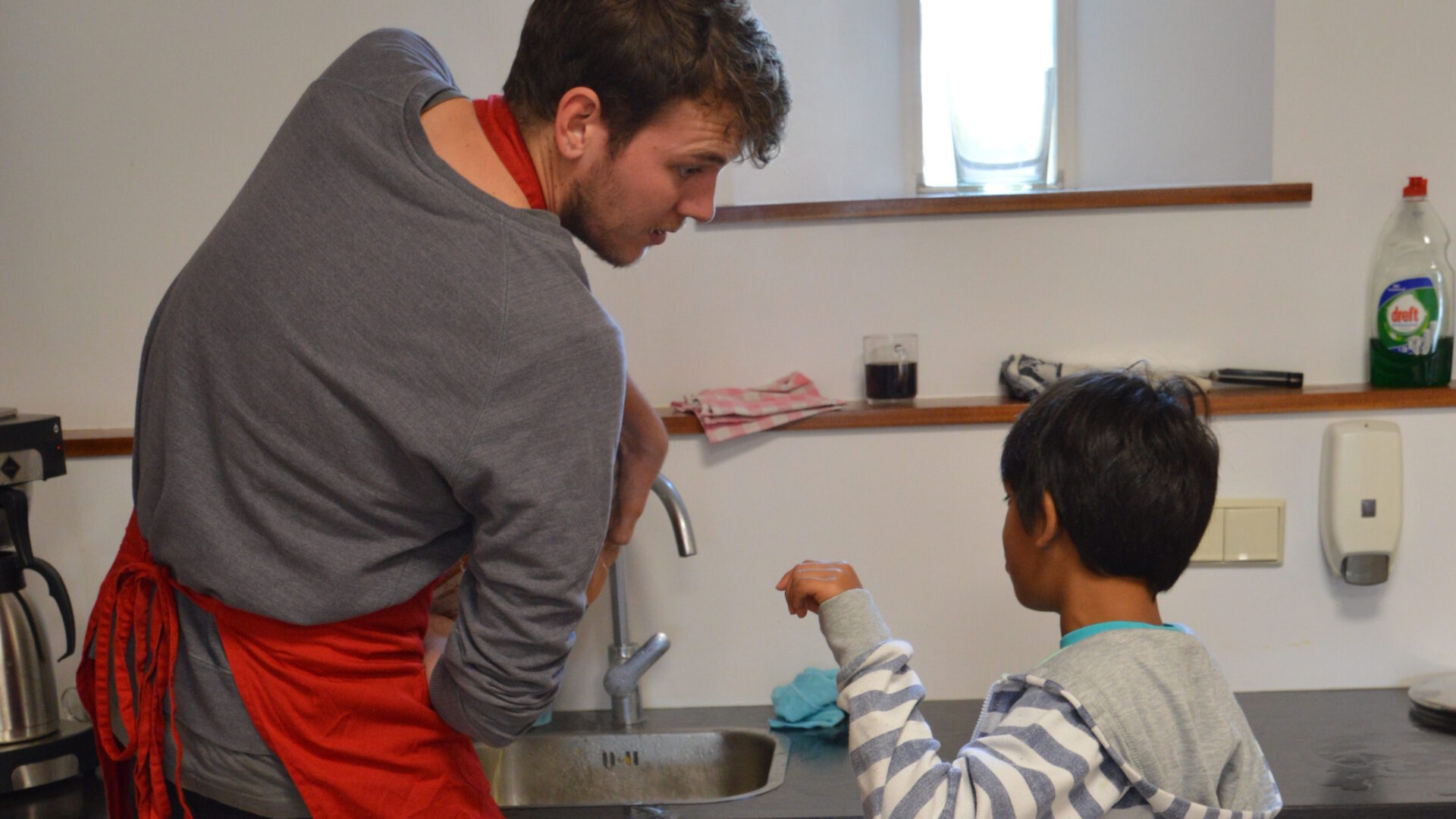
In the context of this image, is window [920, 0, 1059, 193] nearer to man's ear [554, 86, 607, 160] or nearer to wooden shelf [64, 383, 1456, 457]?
wooden shelf [64, 383, 1456, 457]

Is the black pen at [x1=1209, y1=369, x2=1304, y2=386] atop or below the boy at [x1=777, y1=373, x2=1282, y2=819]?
atop

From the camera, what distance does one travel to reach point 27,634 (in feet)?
4.32

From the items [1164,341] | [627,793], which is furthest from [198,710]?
[1164,341]

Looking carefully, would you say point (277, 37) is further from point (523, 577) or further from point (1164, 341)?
point (1164, 341)

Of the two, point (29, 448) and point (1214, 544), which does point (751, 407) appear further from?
point (29, 448)

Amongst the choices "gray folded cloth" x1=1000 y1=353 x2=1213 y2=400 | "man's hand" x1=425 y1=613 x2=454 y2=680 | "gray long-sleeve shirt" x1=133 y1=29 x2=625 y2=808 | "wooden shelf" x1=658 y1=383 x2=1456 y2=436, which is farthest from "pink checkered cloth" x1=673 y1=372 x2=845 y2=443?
"gray long-sleeve shirt" x1=133 y1=29 x2=625 y2=808

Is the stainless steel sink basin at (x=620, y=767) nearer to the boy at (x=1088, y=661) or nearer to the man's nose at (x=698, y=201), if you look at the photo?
the boy at (x=1088, y=661)

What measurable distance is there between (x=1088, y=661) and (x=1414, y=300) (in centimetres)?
92

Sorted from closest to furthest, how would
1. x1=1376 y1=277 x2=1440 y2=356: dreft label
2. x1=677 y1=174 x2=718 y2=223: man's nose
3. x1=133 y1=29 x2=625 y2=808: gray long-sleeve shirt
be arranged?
x1=133 y1=29 x2=625 y2=808: gray long-sleeve shirt → x1=677 y1=174 x2=718 y2=223: man's nose → x1=1376 y1=277 x2=1440 y2=356: dreft label

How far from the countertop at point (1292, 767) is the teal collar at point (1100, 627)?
1.14ft

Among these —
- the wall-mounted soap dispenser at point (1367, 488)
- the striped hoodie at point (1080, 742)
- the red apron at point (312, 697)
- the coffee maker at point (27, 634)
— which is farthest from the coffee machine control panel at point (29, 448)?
the wall-mounted soap dispenser at point (1367, 488)

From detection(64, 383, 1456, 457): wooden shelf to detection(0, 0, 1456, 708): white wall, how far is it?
0.02 meters

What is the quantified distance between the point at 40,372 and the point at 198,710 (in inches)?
39.0

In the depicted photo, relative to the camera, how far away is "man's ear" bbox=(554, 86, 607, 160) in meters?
0.81
